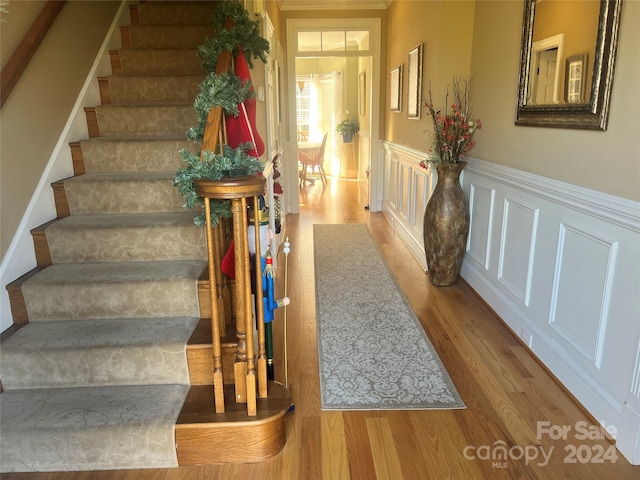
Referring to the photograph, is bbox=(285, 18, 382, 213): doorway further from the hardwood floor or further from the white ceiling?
the hardwood floor

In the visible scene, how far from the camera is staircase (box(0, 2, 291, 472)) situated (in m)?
1.73

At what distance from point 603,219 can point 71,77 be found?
2990 millimetres

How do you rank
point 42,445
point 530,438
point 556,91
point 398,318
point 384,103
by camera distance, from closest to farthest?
point 42,445, point 530,438, point 556,91, point 398,318, point 384,103

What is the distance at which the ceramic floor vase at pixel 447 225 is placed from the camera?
3355mm

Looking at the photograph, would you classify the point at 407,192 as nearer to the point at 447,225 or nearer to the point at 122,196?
the point at 447,225

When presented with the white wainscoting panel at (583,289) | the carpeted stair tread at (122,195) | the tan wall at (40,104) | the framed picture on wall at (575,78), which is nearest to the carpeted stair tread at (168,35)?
the tan wall at (40,104)

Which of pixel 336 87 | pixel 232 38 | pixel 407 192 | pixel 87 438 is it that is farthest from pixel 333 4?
pixel 87 438

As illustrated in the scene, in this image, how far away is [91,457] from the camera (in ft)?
5.65

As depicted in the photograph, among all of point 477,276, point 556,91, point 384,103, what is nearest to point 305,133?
point 384,103

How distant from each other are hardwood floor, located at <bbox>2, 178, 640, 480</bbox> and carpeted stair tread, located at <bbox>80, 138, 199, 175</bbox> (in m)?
1.31

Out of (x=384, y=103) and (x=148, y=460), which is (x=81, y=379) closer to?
(x=148, y=460)

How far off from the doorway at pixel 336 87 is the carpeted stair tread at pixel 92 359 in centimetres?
439

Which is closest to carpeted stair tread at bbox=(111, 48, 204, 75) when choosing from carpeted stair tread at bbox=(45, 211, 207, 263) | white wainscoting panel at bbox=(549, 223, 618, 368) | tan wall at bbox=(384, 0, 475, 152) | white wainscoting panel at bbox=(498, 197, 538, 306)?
carpeted stair tread at bbox=(45, 211, 207, 263)

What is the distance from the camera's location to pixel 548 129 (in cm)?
238
